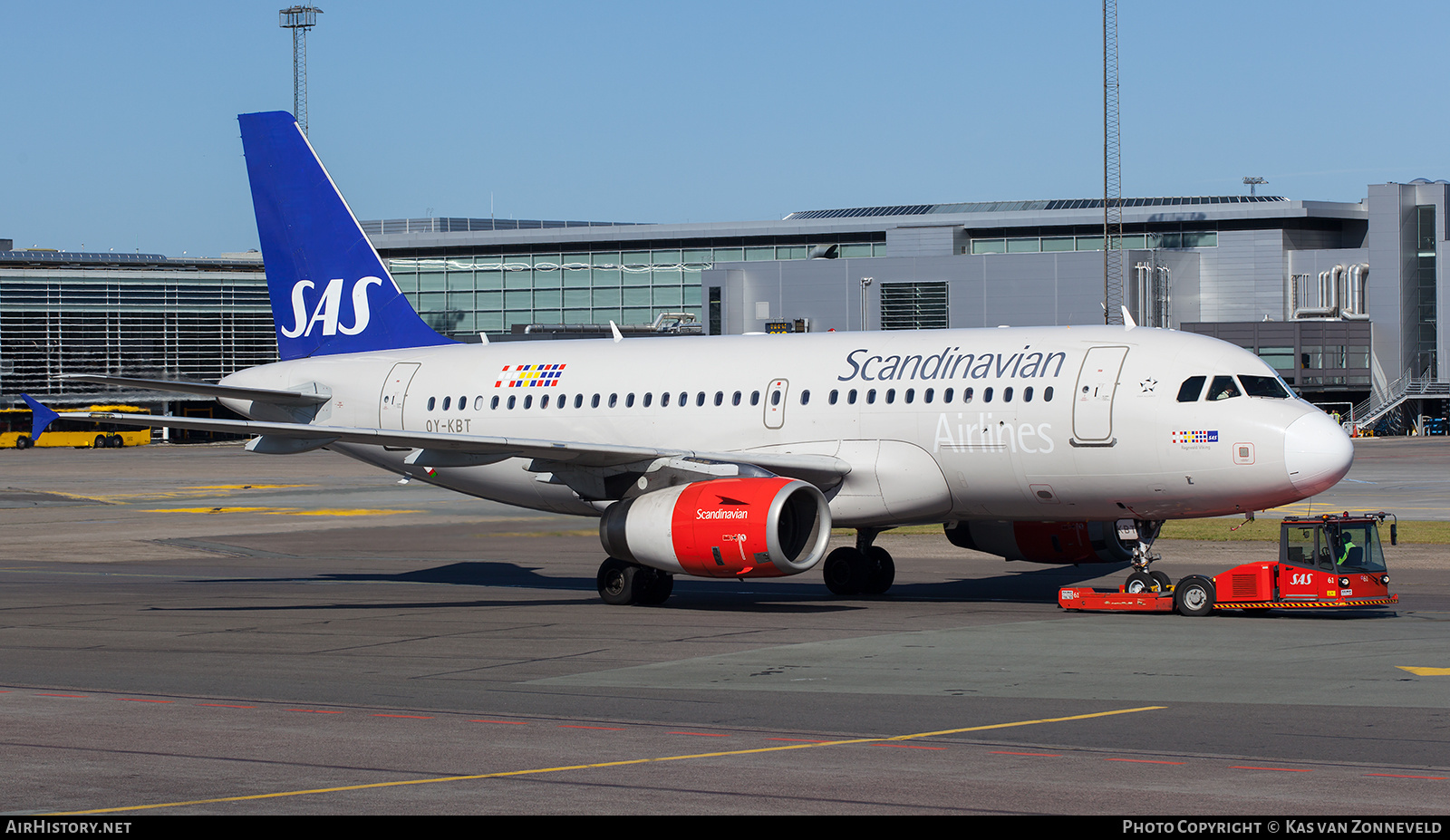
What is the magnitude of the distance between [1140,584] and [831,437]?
18.2 ft

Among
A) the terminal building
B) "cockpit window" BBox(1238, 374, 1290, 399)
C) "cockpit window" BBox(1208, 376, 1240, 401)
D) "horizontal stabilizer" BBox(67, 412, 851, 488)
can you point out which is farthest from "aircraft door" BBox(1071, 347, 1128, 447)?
the terminal building

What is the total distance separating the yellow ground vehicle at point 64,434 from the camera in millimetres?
105188

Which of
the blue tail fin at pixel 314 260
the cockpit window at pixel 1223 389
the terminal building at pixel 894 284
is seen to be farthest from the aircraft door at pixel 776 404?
the terminal building at pixel 894 284

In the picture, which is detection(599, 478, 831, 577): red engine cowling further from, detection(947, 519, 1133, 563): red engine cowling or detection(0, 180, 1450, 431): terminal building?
detection(0, 180, 1450, 431): terminal building

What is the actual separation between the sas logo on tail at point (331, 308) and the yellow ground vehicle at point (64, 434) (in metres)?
77.2

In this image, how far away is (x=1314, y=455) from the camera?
22.1 meters

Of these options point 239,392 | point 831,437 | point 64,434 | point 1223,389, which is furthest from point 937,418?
point 64,434

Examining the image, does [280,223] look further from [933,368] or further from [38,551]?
[933,368]

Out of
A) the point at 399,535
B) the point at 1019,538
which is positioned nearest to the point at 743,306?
the point at 399,535

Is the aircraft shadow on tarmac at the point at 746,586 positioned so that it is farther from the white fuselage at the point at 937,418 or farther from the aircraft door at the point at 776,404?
the aircraft door at the point at 776,404

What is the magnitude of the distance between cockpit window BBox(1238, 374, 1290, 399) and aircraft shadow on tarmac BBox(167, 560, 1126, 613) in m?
4.97
